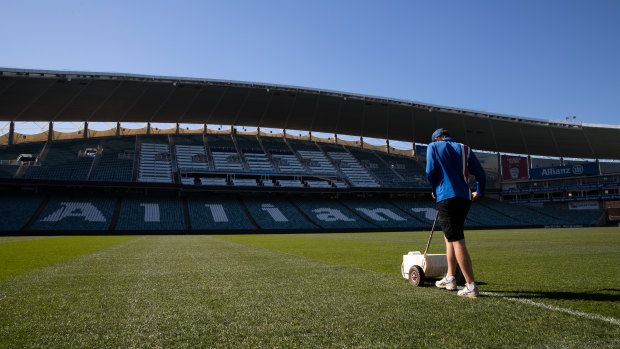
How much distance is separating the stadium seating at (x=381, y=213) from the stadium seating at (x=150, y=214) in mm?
17313

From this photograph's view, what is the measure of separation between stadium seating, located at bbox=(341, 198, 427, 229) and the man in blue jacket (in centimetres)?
3104

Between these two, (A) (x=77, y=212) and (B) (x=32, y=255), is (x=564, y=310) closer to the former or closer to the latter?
(B) (x=32, y=255)

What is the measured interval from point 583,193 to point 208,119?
45.6 m

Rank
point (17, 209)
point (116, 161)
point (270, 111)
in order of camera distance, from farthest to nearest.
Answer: point (270, 111)
point (116, 161)
point (17, 209)

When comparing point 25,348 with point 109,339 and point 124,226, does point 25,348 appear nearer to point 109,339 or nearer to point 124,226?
point 109,339

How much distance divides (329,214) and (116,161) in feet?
73.1

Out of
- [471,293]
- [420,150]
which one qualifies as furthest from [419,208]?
[471,293]

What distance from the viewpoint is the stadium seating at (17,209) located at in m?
27.0

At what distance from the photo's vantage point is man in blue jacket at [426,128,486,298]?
374cm

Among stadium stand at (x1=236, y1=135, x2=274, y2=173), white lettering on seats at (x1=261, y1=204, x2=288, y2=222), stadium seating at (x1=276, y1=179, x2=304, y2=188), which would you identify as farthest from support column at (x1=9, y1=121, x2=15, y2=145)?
stadium seating at (x1=276, y1=179, x2=304, y2=188)

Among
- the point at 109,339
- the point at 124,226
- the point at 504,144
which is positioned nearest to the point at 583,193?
the point at 504,144

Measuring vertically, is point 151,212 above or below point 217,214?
above

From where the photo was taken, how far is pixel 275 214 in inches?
1368

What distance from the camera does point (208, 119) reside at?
146 ft
